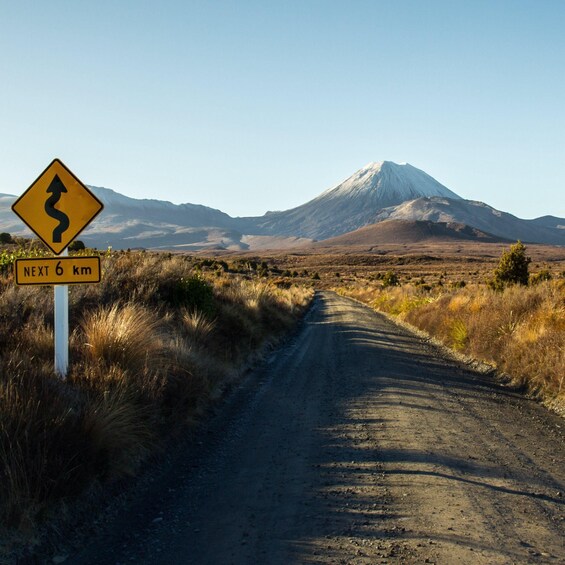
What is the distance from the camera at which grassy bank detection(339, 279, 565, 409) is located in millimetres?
10547

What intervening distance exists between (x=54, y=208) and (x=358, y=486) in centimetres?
480

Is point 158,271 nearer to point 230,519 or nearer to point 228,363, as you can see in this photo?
point 228,363

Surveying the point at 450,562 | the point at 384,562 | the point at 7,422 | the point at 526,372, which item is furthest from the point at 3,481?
the point at 526,372

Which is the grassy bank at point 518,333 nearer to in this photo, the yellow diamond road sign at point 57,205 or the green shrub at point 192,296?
the green shrub at point 192,296

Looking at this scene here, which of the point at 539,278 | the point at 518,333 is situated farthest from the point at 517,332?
the point at 539,278

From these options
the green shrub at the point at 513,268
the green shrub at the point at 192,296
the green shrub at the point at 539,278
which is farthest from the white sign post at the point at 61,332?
the green shrub at the point at 539,278

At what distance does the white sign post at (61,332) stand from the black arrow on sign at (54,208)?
1.12 ft

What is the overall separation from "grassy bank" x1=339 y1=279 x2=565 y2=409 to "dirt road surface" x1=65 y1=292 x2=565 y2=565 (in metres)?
0.75

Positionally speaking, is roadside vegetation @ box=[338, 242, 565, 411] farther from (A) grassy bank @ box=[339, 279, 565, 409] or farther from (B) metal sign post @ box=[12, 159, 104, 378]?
(B) metal sign post @ box=[12, 159, 104, 378]

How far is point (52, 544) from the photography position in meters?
4.61

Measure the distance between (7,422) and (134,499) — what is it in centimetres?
140

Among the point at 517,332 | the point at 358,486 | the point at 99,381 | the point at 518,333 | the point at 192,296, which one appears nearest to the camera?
the point at 358,486

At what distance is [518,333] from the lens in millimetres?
12719

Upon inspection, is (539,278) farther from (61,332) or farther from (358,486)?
(61,332)
